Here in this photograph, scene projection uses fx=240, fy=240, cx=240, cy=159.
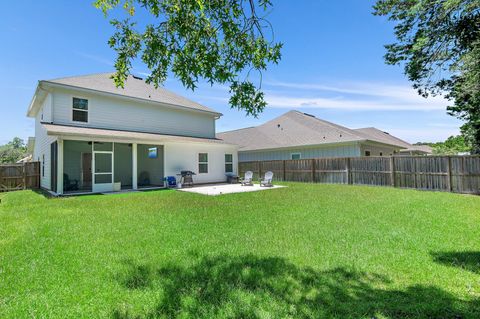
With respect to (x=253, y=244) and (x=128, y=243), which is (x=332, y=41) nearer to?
(x=253, y=244)

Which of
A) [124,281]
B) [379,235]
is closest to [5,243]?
[124,281]

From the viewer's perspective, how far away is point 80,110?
46.8 feet

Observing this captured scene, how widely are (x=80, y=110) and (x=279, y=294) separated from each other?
15767mm

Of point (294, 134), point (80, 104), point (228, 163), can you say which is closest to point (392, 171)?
point (294, 134)

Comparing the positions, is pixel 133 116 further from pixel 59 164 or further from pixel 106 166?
pixel 59 164

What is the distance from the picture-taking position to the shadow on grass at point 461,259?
3.58m

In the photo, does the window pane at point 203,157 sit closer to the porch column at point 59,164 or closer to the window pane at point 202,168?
the window pane at point 202,168

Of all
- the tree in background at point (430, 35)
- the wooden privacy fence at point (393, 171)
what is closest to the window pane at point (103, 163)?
the wooden privacy fence at point (393, 171)

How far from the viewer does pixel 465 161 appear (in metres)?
11.3

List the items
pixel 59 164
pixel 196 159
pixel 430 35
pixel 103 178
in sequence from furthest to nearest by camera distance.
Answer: pixel 196 159 < pixel 103 178 < pixel 59 164 < pixel 430 35

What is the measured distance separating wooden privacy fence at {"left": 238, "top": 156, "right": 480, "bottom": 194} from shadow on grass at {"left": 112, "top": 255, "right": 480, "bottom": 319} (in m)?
11.7

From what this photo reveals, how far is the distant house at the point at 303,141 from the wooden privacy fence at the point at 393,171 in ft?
10.3


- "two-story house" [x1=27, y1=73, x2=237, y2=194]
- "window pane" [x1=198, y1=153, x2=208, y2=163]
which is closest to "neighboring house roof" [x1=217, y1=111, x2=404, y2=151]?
"two-story house" [x1=27, y1=73, x2=237, y2=194]

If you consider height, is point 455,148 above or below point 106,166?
above
